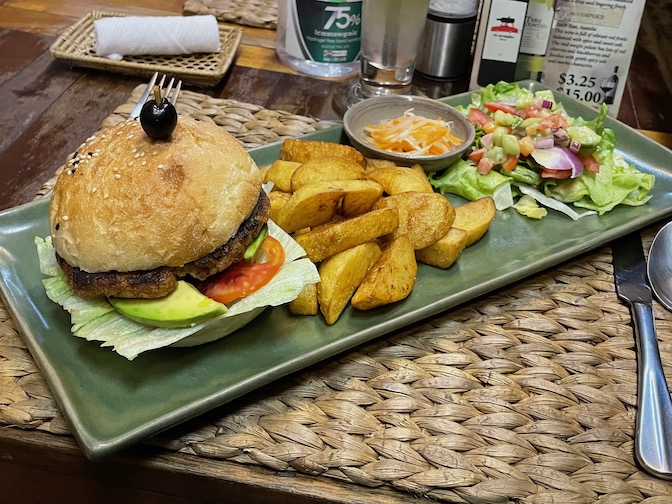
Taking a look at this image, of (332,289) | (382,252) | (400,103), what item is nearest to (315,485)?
(332,289)

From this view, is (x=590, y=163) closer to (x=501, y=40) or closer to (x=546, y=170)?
(x=546, y=170)

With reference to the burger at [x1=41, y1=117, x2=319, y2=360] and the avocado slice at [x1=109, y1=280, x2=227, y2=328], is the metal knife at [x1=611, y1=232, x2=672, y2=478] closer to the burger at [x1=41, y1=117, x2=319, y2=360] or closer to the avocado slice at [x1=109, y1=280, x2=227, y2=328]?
the burger at [x1=41, y1=117, x2=319, y2=360]

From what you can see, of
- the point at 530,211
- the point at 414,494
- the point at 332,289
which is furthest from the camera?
the point at 530,211

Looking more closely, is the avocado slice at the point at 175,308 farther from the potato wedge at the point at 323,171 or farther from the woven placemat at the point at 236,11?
the woven placemat at the point at 236,11

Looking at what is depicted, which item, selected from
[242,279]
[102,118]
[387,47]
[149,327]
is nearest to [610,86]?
[387,47]

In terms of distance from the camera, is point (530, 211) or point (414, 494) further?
point (530, 211)

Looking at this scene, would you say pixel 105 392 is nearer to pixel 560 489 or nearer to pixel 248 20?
pixel 560 489

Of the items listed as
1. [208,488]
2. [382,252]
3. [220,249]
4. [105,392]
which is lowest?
[208,488]
